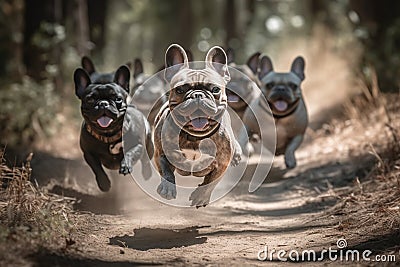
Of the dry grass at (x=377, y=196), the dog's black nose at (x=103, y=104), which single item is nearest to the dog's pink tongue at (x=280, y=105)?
the dry grass at (x=377, y=196)

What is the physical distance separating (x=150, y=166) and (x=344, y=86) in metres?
8.99

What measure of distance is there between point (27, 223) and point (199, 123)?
6.06 feet

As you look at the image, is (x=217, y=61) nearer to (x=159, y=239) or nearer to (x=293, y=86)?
(x=159, y=239)

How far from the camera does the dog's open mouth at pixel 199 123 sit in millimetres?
6207

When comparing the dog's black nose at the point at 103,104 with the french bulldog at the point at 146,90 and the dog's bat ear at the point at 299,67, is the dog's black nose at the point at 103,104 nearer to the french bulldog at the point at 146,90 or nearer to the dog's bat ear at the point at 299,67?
the french bulldog at the point at 146,90

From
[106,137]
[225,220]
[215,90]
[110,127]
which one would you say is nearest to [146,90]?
[106,137]

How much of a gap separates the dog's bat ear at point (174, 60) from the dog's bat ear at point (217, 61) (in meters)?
0.24

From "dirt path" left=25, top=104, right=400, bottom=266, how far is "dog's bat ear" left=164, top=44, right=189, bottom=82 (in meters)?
1.50

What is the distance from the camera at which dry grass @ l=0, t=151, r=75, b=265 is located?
15.0 ft

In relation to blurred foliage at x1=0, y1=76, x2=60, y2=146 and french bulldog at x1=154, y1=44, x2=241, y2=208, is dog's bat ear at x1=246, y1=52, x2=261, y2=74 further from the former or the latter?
french bulldog at x1=154, y1=44, x2=241, y2=208

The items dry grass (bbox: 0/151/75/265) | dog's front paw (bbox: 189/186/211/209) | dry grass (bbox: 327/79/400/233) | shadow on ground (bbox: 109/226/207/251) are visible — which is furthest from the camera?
dog's front paw (bbox: 189/186/211/209)

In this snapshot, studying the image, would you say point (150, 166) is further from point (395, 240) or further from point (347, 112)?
point (347, 112)

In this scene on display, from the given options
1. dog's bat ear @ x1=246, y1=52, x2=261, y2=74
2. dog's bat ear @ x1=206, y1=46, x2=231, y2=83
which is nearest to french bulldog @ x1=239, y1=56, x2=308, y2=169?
dog's bat ear @ x1=246, y1=52, x2=261, y2=74

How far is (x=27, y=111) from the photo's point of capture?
1189 cm
